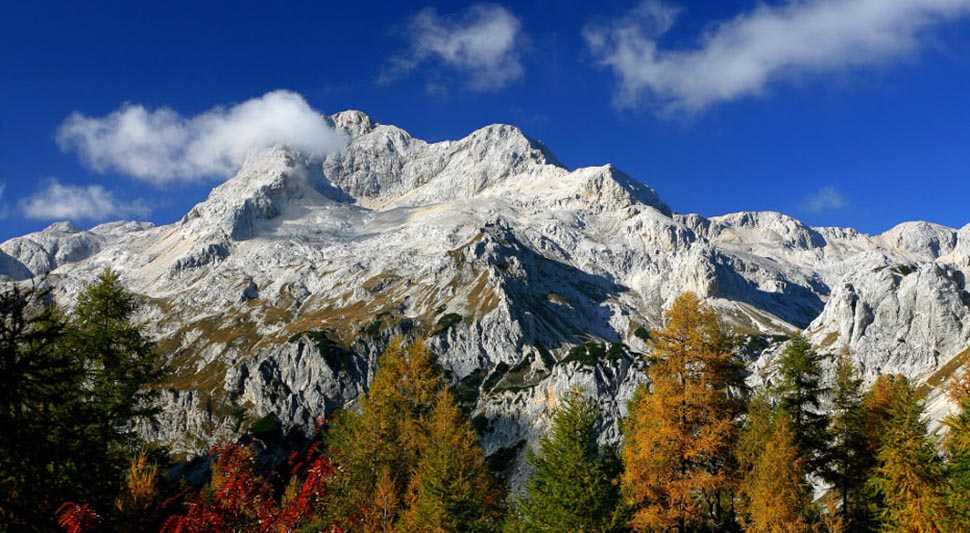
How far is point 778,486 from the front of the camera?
34.0 meters

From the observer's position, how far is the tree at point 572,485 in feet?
78.5

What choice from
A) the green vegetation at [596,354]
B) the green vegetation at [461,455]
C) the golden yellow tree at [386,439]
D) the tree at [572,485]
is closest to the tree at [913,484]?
the green vegetation at [461,455]

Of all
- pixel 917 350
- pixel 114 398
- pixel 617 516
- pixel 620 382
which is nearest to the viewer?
pixel 617 516

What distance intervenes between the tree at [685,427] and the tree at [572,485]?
5.62 feet

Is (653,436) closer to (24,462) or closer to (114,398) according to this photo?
(24,462)

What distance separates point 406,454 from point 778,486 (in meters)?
21.8

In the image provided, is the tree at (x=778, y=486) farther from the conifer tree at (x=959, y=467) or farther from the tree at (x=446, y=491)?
the tree at (x=446, y=491)

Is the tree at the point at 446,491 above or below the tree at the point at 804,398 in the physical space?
below

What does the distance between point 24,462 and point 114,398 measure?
61.6 feet

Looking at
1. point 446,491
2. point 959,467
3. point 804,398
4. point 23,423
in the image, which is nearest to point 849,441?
point 804,398

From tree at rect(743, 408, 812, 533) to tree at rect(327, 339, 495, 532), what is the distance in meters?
15.7

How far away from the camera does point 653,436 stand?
85.3ft

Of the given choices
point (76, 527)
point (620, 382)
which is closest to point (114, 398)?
point (76, 527)

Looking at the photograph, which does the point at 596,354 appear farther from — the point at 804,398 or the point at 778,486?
the point at 778,486
